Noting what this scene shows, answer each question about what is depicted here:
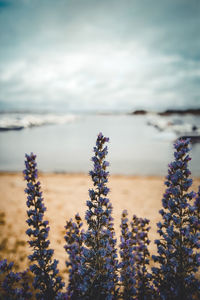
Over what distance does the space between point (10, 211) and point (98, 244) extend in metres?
5.25

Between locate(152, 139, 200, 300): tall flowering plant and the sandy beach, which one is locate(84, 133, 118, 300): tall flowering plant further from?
the sandy beach

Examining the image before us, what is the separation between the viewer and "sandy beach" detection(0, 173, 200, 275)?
4395 mm

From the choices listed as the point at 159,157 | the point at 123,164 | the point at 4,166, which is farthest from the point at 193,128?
the point at 4,166

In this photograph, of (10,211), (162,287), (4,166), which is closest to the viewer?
(162,287)

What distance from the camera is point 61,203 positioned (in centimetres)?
691

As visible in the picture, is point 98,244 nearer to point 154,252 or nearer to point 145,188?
point 154,252

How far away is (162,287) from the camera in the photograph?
2.09 meters

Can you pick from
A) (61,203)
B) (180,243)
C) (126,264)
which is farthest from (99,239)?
(61,203)

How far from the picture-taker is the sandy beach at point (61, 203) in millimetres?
4395

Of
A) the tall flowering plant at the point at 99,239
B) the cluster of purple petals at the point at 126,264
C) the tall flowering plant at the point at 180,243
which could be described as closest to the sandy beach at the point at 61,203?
the cluster of purple petals at the point at 126,264

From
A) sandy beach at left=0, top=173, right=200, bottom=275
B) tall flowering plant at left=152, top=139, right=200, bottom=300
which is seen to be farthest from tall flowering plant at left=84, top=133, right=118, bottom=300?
sandy beach at left=0, top=173, right=200, bottom=275

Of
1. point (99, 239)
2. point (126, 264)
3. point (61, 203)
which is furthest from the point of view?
point (61, 203)

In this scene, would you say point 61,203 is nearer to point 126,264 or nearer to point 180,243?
point 126,264

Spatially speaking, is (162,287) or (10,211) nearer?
(162,287)
